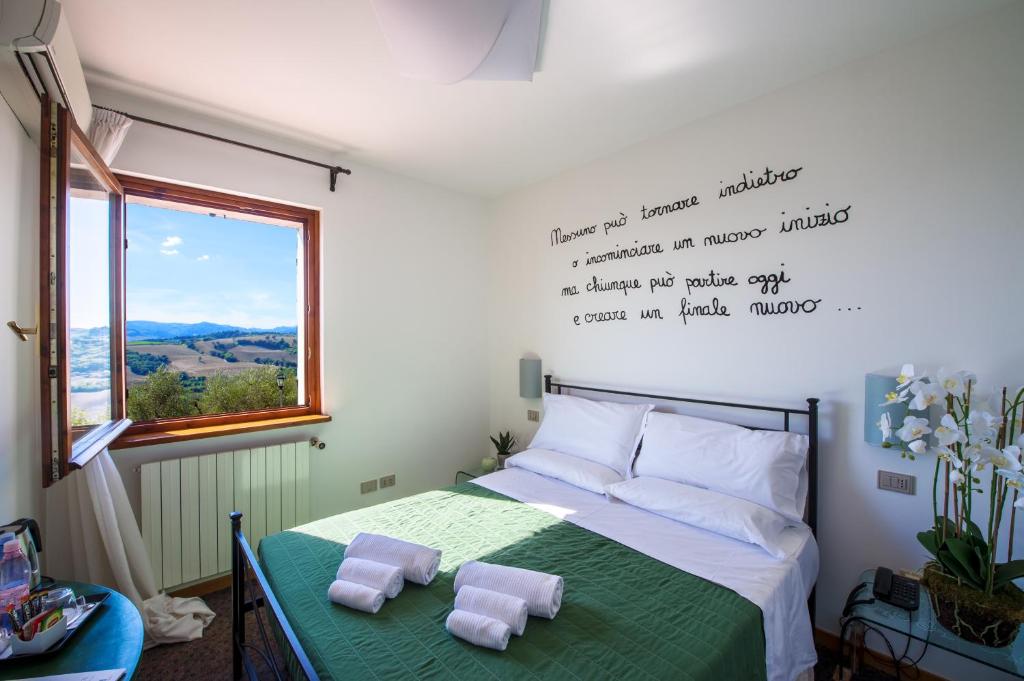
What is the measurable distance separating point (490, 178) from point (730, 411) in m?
2.31

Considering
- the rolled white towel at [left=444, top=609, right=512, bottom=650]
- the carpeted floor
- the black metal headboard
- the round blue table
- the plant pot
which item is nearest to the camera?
the round blue table

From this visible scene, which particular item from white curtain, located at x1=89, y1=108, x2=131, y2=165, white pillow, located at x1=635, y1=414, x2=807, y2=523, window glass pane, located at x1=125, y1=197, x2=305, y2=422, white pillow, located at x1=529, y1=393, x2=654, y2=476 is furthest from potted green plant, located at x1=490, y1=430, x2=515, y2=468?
white curtain, located at x1=89, y1=108, x2=131, y2=165

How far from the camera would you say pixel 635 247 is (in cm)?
273

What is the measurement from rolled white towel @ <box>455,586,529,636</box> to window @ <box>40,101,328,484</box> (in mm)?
1381

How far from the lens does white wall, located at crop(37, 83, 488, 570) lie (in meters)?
2.44

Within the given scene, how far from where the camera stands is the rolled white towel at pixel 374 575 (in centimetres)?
144

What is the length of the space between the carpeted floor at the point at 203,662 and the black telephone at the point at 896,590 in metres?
0.47

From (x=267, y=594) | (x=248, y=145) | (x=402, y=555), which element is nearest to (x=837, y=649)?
(x=402, y=555)

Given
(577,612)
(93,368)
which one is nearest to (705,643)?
(577,612)

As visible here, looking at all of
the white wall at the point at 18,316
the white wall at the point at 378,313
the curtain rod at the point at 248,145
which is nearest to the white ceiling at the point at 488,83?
the curtain rod at the point at 248,145

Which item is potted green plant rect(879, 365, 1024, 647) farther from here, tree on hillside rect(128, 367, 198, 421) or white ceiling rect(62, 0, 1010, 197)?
tree on hillside rect(128, 367, 198, 421)

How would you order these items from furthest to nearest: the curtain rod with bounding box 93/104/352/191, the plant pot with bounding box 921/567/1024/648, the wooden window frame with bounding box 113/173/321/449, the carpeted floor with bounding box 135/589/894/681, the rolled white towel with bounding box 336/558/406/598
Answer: the wooden window frame with bounding box 113/173/321/449
the curtain rod with bounding box 93/104/352/191
the carpeted floor with bounding box 135/589/894/681
the rolled white towel with bounding box 336/558/406/598
the plant pot with bounding box 921/567/1024/648

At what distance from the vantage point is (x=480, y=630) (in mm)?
1236

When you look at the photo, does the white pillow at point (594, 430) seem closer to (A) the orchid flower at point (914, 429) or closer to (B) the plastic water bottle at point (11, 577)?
(A) the orchid flower at point (914, 429)
